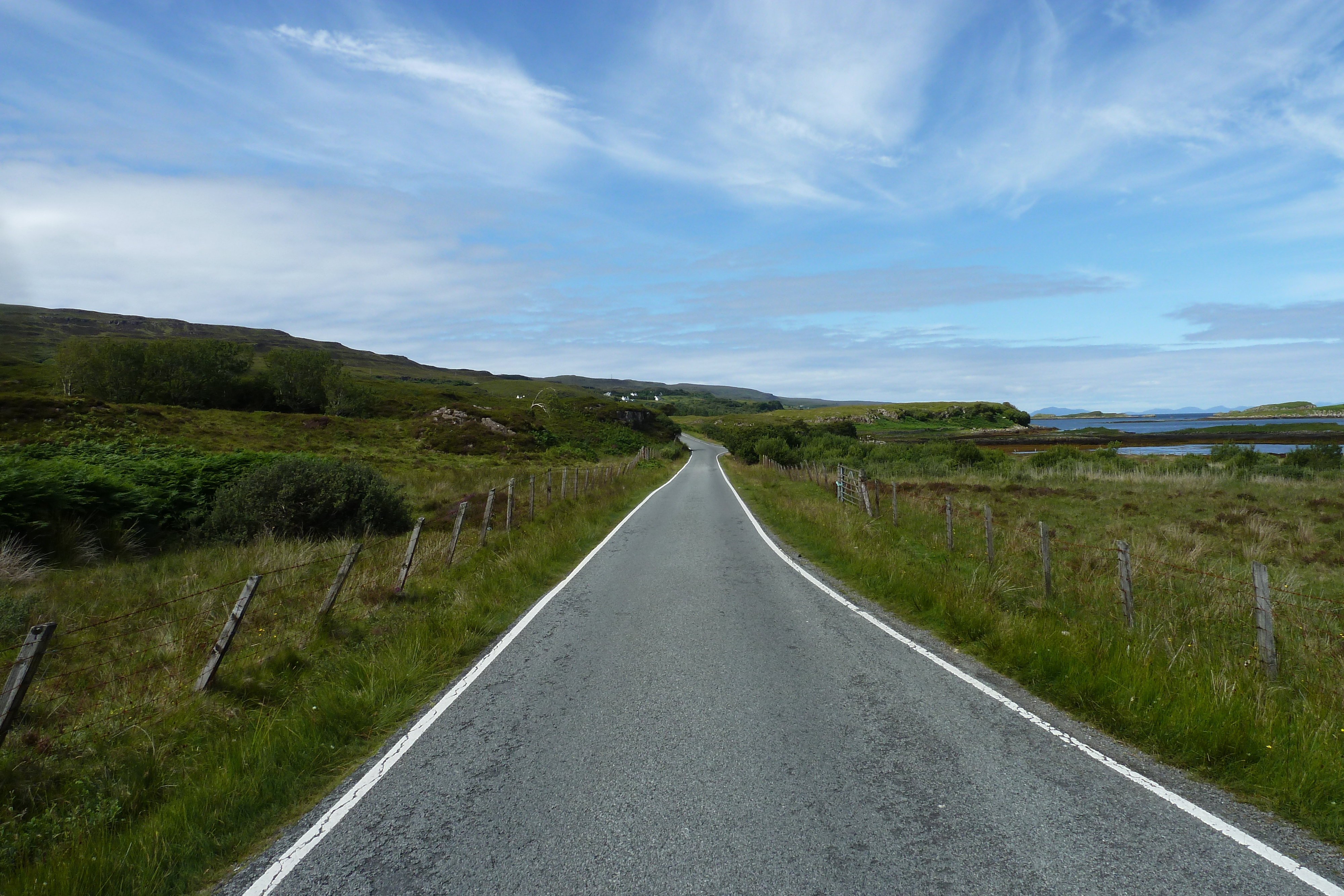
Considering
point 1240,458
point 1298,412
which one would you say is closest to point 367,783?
point 1240,458

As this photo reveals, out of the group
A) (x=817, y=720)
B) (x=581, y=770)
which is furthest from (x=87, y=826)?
(x=817, y=720)

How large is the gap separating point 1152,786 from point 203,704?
764 cm

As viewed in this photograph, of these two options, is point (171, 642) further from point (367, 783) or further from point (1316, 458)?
point (1316, 458)

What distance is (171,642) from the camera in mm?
7766

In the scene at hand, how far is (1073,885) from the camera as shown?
3.13 meters

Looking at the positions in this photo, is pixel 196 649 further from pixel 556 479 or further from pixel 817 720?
pixel 556 479

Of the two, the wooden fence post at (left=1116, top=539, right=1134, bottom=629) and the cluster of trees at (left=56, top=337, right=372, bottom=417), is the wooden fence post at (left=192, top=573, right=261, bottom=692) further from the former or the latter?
the cluster of trees at (left=56, top=337, right=372, bottom=417)

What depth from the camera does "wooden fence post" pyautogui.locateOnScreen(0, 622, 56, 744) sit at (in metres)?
4.24

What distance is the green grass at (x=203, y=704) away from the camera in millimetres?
3787

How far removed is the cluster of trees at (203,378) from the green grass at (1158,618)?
2607 inches

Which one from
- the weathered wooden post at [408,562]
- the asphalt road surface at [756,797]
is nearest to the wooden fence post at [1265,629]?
the asphalt road surface at [756,797]

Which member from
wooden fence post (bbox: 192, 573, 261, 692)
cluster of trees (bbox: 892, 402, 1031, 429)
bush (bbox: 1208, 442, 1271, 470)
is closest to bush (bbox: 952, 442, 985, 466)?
bush (bbox: 1208, 442, 1271, 470)

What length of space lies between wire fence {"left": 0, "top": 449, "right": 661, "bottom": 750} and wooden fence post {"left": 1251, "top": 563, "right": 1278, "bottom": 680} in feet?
30.4

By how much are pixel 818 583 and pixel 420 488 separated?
21475 millimetres
